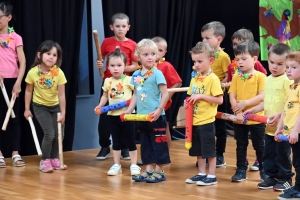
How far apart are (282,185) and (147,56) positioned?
52.4 inches

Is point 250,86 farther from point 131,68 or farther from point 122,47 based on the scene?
point 122,47

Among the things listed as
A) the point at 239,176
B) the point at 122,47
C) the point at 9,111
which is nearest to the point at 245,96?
the point at 239,176

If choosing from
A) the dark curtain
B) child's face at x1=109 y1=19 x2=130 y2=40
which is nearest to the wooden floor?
child's face at x1=109 y1=19 x2=130 y2=40

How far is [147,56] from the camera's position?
442 centimetres

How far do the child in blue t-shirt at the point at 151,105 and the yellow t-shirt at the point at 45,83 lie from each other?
2.94 ft

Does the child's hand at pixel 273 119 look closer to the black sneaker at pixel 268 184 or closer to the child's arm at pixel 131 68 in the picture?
the black sneaker at pixel 268 184

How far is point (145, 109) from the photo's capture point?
447 cm

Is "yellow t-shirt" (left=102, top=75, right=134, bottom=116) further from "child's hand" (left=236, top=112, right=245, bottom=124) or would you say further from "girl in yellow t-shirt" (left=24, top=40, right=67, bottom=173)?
"child's hand" (left=236, top=112, right=245, bottom=124)

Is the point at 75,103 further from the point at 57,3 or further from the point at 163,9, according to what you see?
the point at 163,9

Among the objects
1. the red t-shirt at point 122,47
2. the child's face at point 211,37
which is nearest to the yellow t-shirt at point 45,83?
the red t-shirt at point 122,47

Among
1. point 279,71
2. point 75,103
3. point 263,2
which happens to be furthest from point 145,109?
point 263,2

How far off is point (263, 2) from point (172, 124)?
5.83ft

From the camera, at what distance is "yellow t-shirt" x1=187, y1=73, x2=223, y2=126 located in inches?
169

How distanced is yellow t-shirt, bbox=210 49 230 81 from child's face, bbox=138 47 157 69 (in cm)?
82
